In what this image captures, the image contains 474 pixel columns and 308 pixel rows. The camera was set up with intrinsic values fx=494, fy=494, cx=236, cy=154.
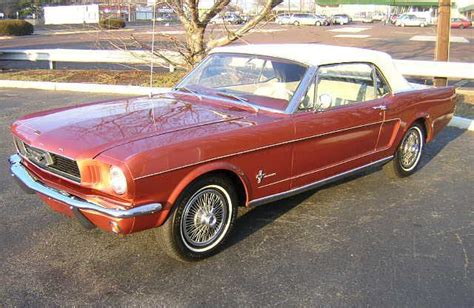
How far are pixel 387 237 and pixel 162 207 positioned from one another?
203 centimetres

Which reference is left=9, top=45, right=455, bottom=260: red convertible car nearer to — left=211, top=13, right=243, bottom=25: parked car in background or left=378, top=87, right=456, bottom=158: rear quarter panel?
left=378, top=87, right=456, bottom=158: rear quarter panel

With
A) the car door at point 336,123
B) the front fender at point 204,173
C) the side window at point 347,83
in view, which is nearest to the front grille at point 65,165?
the front fender at point 204,173

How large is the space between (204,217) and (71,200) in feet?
3.17

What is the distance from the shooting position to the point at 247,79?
5.00 m

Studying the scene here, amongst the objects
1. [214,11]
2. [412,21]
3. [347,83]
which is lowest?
[347,83]

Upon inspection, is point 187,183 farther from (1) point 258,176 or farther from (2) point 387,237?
(2) point 387,237

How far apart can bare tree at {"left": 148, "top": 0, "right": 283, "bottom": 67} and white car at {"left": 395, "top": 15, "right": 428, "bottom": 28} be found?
46444 mm

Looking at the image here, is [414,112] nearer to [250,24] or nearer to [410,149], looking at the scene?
[410,149]

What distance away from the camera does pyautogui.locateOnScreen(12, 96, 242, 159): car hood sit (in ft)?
11.4

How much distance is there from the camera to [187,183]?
346 centimetres

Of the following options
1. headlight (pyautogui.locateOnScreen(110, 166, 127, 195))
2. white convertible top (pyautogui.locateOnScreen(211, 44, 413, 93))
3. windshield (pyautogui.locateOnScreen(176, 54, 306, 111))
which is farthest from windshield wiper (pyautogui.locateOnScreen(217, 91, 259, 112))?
headlight (pyautogui.locateOnScreen(110, 166, 127, 195))

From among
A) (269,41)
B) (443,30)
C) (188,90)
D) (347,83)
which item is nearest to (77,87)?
(188,90)

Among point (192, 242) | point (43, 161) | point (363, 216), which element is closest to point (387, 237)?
point (363, 216)

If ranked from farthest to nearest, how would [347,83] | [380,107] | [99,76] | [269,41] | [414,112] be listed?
[269,41] < [99,76] < [414,112] < [347,83] < [380,107]
